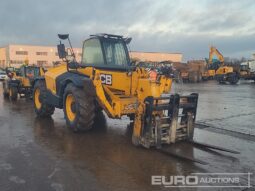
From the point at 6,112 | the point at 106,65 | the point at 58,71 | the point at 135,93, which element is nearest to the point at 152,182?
the point at 135,93

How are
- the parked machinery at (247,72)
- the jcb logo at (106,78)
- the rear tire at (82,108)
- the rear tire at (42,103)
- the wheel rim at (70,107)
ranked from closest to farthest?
the rear tire at (82,108)
the jcb logo at (106,78)
the wheel rim at (70,107)
the rear tire at (42,103)
the parked machinery at (247,72)

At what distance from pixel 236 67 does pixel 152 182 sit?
115 ft

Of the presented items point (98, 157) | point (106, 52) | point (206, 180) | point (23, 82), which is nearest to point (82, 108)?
point (106, 52)

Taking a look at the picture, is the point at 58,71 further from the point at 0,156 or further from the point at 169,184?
the point at 169,184

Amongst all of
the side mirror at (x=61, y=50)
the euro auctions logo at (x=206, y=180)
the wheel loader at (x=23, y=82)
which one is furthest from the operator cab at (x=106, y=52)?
the wheel loader at (x=23, y=82)

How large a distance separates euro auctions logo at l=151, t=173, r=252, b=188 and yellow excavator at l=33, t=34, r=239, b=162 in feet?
5.01

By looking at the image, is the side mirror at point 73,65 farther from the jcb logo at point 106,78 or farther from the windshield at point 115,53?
the jcb logo at point 106,78

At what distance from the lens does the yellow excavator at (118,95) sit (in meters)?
6.63

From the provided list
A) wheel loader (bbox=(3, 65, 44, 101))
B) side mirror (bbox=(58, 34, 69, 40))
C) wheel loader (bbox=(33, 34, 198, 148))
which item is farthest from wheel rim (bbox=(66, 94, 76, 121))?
wheel loader (bbox=(3, 65, 44, 101))

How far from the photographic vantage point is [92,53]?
340 inches

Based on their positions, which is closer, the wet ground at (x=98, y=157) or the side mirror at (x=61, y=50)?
the wet ground at (x=98, y=157)

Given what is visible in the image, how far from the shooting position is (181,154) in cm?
633

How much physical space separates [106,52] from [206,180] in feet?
15.2

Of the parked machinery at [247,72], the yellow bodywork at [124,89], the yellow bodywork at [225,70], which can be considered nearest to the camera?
the yellow bodywork at [124,89]
